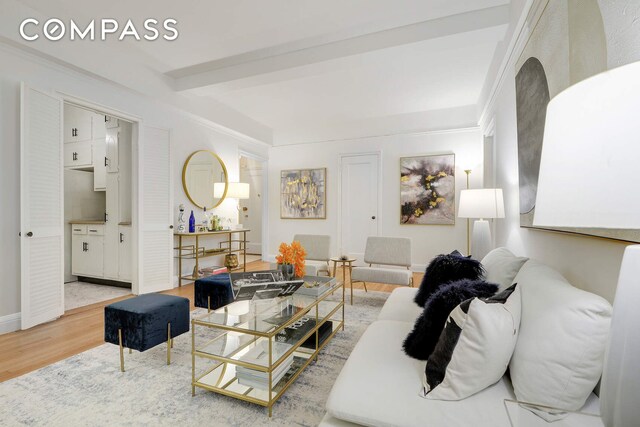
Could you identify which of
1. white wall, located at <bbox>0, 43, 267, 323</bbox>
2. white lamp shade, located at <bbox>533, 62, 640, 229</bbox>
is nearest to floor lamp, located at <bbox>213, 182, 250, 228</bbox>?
white wall, located at <bbox>0, 43, 267, 323</bbox>

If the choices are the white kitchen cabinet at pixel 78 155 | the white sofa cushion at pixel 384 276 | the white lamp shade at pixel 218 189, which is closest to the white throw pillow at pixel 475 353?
the white sofa cushion at pixel 384 276

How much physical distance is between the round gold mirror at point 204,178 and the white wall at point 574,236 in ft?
13.3

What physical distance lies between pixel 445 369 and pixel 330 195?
16.7ft

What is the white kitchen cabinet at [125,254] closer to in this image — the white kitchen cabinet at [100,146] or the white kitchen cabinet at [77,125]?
the white kitchen cabinet at [100,146]

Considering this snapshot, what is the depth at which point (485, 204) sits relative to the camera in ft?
9.24

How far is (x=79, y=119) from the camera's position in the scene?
464cm

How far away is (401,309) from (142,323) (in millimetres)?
1777

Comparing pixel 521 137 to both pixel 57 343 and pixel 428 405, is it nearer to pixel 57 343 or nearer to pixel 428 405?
pixel 428 405

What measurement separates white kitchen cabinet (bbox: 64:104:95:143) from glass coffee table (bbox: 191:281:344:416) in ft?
14.1

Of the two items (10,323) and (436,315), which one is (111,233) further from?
(436,315)

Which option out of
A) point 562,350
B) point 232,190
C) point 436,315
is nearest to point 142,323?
point 436,315

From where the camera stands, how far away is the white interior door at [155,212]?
3.80 m

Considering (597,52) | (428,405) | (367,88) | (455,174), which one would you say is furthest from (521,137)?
(455,174)

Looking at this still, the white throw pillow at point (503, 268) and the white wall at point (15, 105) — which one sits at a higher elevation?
the white wall at point (15, 105)
